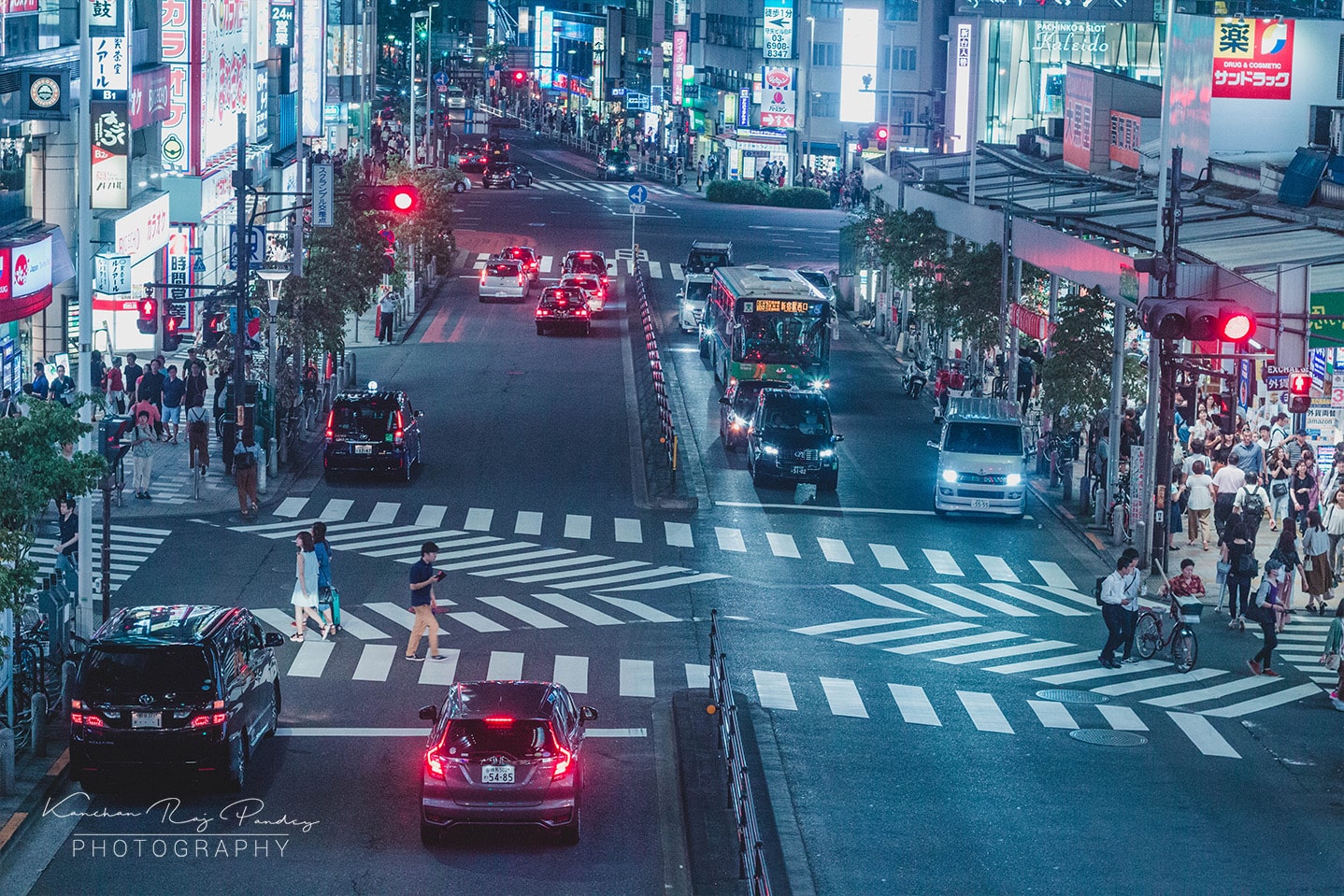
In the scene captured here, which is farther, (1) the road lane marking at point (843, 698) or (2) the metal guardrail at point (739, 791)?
(1) the road lane marking at point (843, 698)

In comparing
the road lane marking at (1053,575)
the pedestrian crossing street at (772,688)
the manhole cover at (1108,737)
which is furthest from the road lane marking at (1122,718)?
the road lane marking at (1053,575)

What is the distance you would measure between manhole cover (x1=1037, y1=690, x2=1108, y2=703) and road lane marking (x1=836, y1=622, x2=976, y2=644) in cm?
323

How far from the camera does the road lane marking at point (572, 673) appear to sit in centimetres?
2435

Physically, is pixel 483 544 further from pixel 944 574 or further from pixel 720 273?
pixel 720 273

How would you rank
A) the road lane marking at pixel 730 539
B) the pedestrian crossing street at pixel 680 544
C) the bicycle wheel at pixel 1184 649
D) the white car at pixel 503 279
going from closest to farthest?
the bicycle wheel at pixel 1184 649
the pedestrian crossing street at pixel 680 544
the road lane marking at pixel 730 539
the white car at pixel 503 279

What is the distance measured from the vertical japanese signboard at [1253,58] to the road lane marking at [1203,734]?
2919cm

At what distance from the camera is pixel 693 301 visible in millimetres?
64938

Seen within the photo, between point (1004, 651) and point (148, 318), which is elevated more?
point (148, 318)

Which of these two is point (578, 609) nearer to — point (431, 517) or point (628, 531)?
point (628, 531)

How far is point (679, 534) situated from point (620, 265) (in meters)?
47.9

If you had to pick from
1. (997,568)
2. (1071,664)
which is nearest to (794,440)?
(997,568)

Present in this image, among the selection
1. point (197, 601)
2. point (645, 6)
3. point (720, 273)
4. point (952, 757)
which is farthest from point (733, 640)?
point (645, 6)

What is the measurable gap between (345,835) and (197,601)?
414 inches

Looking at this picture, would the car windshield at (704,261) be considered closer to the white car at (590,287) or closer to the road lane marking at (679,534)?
the white car at (590,287)
